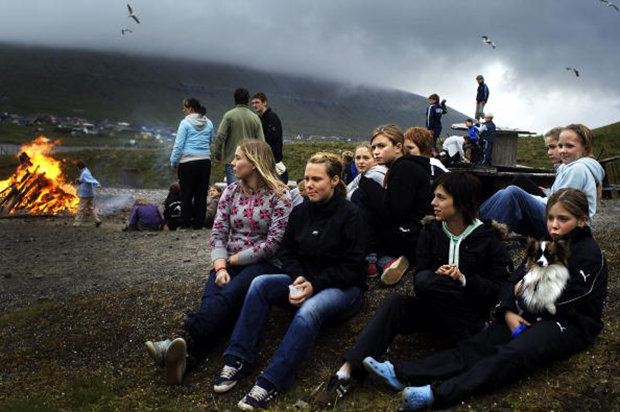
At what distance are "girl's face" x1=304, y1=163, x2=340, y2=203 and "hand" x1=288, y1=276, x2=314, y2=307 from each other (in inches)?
35.4

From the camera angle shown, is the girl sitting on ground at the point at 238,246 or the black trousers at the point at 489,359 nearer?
the black trousers at the point at 489,359

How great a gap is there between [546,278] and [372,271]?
2727mm

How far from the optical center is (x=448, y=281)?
16.7ft

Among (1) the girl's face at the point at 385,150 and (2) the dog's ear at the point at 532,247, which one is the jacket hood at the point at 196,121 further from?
(2) the dog's ear at the point at 532,247

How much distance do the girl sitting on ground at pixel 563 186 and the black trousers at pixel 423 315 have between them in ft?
7.53

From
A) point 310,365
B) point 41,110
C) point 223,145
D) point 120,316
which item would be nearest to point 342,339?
point 310,365

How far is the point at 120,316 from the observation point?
7.03 meters

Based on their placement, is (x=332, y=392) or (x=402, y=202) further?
(x=402, y=202)

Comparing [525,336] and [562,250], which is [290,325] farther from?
[562,250]

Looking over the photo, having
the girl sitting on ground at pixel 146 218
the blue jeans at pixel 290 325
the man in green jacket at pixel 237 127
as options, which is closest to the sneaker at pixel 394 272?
the blue jeans at pixel 290 325

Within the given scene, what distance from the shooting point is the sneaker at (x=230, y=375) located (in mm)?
5250

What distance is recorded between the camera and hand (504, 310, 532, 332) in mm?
4906

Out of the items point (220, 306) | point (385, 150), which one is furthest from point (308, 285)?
point (385, 150)

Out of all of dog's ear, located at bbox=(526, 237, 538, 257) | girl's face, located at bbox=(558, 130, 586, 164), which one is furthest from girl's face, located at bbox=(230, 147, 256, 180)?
girl's face, located at bbox=(558, 130, 586, 164)
